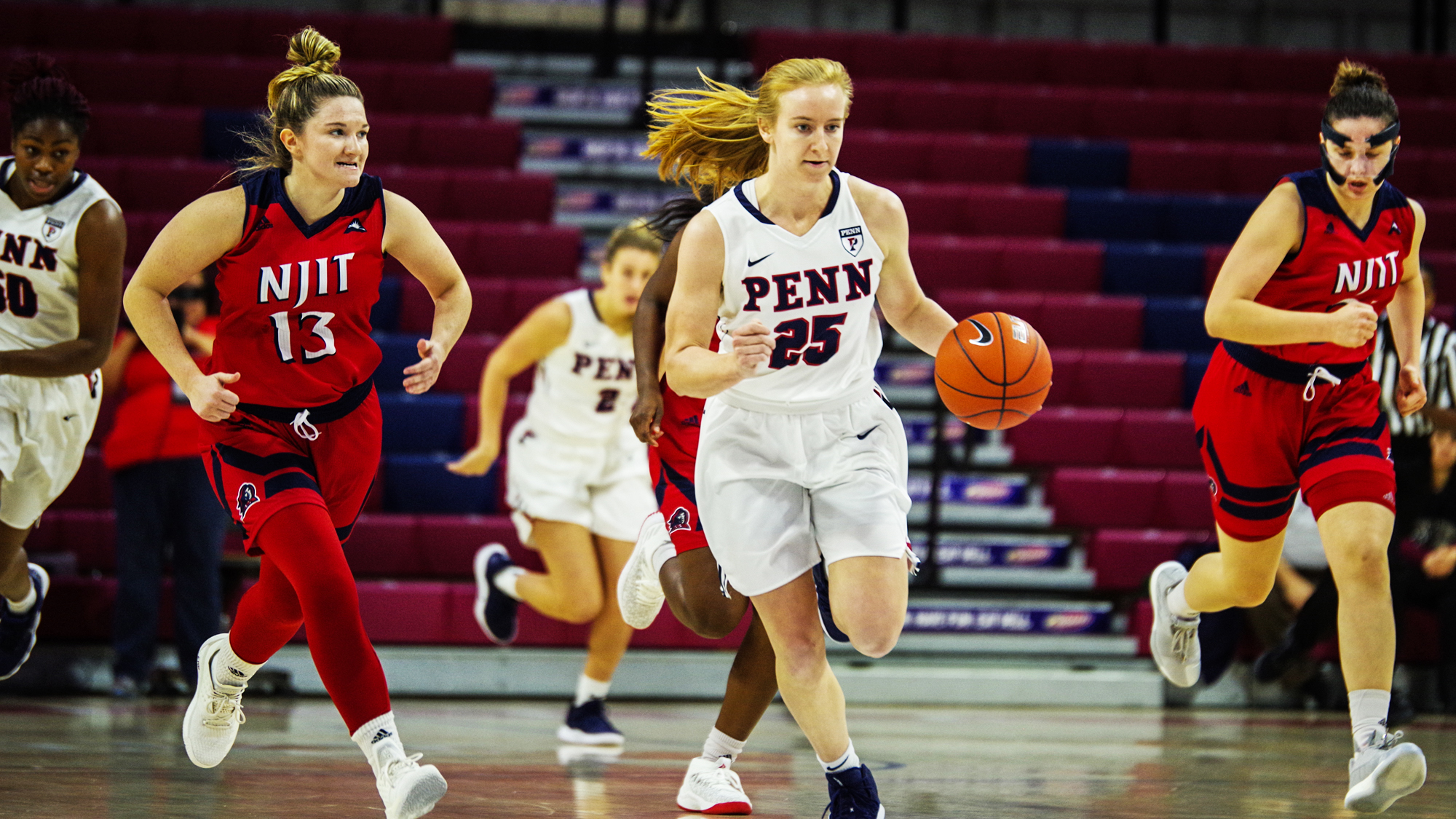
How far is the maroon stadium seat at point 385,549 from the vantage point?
660 centimetres

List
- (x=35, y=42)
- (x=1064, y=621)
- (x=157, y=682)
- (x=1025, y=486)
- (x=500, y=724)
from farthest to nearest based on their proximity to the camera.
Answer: (x=35, y=42), (x=1025, y=486), (x=1064, y=621), (x=157, y=682), (x=500, y=724)

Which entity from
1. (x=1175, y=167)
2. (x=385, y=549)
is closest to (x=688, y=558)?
(x=385, y=549)

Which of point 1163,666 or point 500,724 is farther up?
point 1163,666

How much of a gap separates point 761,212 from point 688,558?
1043 millimetres

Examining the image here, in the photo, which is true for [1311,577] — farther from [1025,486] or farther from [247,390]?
[247,390]

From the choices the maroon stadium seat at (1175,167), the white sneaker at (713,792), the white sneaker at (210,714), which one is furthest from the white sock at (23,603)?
the maroon stadium seat at (1175,167)

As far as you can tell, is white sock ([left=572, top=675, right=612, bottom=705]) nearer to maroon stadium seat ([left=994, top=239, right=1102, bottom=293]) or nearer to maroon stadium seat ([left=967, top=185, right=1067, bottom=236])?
maroon stadium seat ([left=994, top=239, right=1102, bottom=293])

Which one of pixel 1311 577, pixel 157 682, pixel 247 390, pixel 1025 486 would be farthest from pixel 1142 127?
pixel 247 390

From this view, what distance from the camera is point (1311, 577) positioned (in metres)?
6.33

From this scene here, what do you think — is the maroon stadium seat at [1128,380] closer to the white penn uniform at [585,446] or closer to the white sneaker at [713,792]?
the white penn uniform at [585,446]

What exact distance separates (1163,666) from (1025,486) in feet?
9.58

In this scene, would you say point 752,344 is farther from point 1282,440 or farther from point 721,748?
point 1282,440

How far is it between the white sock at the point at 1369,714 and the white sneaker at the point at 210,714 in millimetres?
2654

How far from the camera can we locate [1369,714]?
3.42 meters
